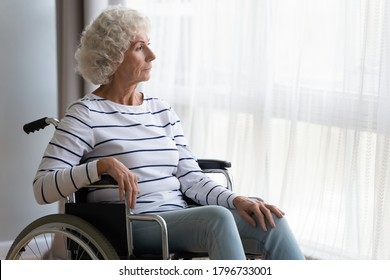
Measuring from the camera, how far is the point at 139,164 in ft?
8.14

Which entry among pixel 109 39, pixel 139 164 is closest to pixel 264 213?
pixel 139 164

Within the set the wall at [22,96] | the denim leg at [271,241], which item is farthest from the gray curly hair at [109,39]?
the wall at [22,96]

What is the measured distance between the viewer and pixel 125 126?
8.27ft

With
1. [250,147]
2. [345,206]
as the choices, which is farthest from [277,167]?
[345,206]

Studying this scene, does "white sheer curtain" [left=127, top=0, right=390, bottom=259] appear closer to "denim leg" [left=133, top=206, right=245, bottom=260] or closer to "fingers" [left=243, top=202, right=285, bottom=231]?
"fingers" [left=243, top=202, right=285, bottom=231]

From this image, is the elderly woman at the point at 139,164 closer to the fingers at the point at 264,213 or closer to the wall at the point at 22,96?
the fingers at the point at 264,213

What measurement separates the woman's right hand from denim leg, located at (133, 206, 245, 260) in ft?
0.44

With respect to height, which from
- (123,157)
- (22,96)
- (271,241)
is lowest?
(271,241)

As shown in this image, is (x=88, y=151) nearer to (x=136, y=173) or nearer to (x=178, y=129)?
(x=136, y=173)

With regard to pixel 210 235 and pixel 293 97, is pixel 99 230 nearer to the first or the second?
pixel 210 235

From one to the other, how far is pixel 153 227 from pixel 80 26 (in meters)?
1.37

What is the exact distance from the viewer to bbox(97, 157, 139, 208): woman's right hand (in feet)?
7.36

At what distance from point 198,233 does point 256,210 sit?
0.68ft

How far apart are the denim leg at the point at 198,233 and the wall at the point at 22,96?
1371 mm
